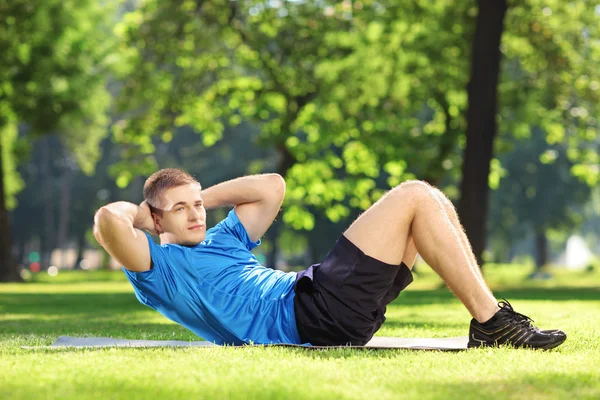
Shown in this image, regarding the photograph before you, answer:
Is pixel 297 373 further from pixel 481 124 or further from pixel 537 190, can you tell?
pixel 537 190

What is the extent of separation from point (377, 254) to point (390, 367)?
3.22 ft

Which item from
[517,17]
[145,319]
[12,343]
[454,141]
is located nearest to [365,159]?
[454,141]

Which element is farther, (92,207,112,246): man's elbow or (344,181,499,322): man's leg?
(344,181,499,322): man's leg

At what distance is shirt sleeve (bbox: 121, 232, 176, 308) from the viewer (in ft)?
18.5

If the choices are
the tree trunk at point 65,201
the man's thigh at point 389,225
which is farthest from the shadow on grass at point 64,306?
the tree trunk at point 65,201

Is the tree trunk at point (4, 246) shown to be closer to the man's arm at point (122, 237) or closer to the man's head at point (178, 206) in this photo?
the man's head at point (178, 206)

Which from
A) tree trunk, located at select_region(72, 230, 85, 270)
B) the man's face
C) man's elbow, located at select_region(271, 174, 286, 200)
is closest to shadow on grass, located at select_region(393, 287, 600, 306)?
man's elbow, located at select_region(271, 174, 286, 200)

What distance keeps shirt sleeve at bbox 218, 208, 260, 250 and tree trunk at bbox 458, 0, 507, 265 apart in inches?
593

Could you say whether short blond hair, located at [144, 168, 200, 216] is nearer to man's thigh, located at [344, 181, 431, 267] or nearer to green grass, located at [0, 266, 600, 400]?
green grass, located at [0, 266, 600, 400]

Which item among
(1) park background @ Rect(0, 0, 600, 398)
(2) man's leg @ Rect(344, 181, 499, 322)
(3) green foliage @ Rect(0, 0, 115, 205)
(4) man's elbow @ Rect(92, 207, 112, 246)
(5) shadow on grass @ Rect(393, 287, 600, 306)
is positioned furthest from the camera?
(3) green foliage @ Rect(0, 0, 115, 205)

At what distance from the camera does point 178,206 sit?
5793mm

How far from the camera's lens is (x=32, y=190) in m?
58.6

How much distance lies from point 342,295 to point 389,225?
50 cm

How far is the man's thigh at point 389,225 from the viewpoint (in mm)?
5617
